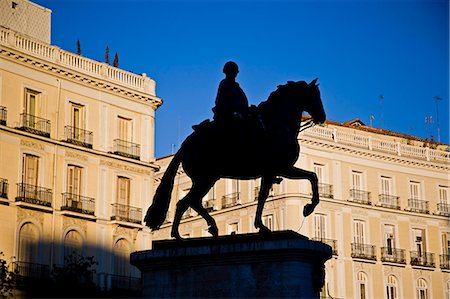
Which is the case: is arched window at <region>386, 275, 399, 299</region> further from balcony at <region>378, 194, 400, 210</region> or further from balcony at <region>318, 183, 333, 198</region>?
balcony at <region>318, 183, 333, 198</region>

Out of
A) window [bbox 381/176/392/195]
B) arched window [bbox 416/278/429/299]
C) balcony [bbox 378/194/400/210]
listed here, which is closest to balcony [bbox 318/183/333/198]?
balcony [bbox 378/194/400/210]

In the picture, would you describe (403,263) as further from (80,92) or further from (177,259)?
(177,259)

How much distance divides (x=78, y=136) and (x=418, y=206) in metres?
24.4

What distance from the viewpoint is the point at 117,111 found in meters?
49.0

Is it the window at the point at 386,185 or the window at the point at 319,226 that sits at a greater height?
the window at the point at 386,185

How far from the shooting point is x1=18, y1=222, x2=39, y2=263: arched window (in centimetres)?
4303

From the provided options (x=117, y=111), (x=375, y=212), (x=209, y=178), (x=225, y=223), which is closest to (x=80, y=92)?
(x=117, y=111)

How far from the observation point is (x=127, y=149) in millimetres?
48688

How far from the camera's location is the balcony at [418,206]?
62031 millimetres

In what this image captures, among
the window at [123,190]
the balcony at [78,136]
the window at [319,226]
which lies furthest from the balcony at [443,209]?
the balcony at [78,136]

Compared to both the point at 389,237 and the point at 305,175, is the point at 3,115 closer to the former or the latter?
the point at 389,237

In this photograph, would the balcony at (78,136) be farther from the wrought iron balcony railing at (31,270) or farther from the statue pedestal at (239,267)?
the statue pedestal at (239,267)

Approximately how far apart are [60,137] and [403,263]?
23941mm

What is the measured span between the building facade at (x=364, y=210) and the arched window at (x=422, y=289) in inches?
2.3
